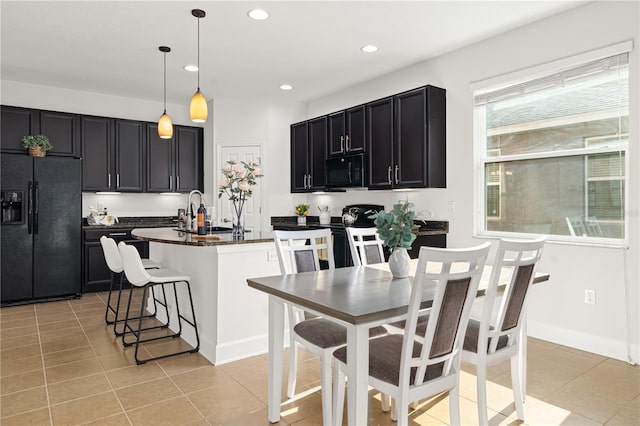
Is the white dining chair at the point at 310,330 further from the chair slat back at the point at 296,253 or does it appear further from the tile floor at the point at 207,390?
the tile floor at the point at 207,390

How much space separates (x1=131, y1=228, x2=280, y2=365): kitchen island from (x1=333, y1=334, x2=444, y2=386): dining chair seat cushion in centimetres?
143

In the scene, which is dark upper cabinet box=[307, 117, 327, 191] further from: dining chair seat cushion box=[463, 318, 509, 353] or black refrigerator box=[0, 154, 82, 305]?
dining chair seat cushion box=[463, 318, 509, 353]

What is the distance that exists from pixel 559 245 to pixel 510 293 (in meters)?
1.88

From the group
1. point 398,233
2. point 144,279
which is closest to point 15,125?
point 144,279

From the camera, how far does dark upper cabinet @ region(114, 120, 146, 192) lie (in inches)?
230

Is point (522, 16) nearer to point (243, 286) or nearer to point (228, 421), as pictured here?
point (243, 286)

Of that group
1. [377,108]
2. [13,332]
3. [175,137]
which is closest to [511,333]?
[377,108]

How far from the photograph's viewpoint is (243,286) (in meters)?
3.22

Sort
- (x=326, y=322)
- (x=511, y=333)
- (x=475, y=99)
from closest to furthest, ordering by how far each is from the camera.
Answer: (x=511, y=333), (x=326, y=322), (x=475, y=99)

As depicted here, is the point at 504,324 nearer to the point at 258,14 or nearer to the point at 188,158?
the point at 258,14

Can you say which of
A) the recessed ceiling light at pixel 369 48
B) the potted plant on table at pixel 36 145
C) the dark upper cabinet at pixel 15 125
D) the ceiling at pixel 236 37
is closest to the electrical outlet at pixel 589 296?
the ceiling at pixel 236 37

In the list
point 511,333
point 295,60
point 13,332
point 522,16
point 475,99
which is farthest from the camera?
point 295,60

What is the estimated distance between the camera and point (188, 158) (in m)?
6.44

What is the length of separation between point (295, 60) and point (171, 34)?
1.34 meters
